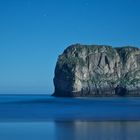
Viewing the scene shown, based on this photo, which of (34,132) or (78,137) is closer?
(78,137)

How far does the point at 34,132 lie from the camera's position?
54812 mm

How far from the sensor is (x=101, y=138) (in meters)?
48.5

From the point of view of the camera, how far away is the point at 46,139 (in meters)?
48.5

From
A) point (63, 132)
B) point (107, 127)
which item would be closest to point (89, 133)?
point (63, 132)

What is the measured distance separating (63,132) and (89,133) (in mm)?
3663

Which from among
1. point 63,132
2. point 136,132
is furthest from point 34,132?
point 136,132

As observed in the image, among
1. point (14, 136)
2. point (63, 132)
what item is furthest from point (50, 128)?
point (14, 136)

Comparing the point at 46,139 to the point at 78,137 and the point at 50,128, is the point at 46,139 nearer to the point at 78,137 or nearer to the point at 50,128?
the point at 78,137

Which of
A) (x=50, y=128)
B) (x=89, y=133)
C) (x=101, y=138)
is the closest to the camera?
(x=101, y=138)

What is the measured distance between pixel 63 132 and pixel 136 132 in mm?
8711

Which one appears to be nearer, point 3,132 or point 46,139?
point 46,139

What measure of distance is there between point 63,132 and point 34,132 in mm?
3521

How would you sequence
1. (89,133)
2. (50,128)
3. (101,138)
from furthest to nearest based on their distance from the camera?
(50,128) < (89,133) < (101,138)

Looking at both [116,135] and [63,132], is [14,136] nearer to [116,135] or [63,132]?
[63,132]
